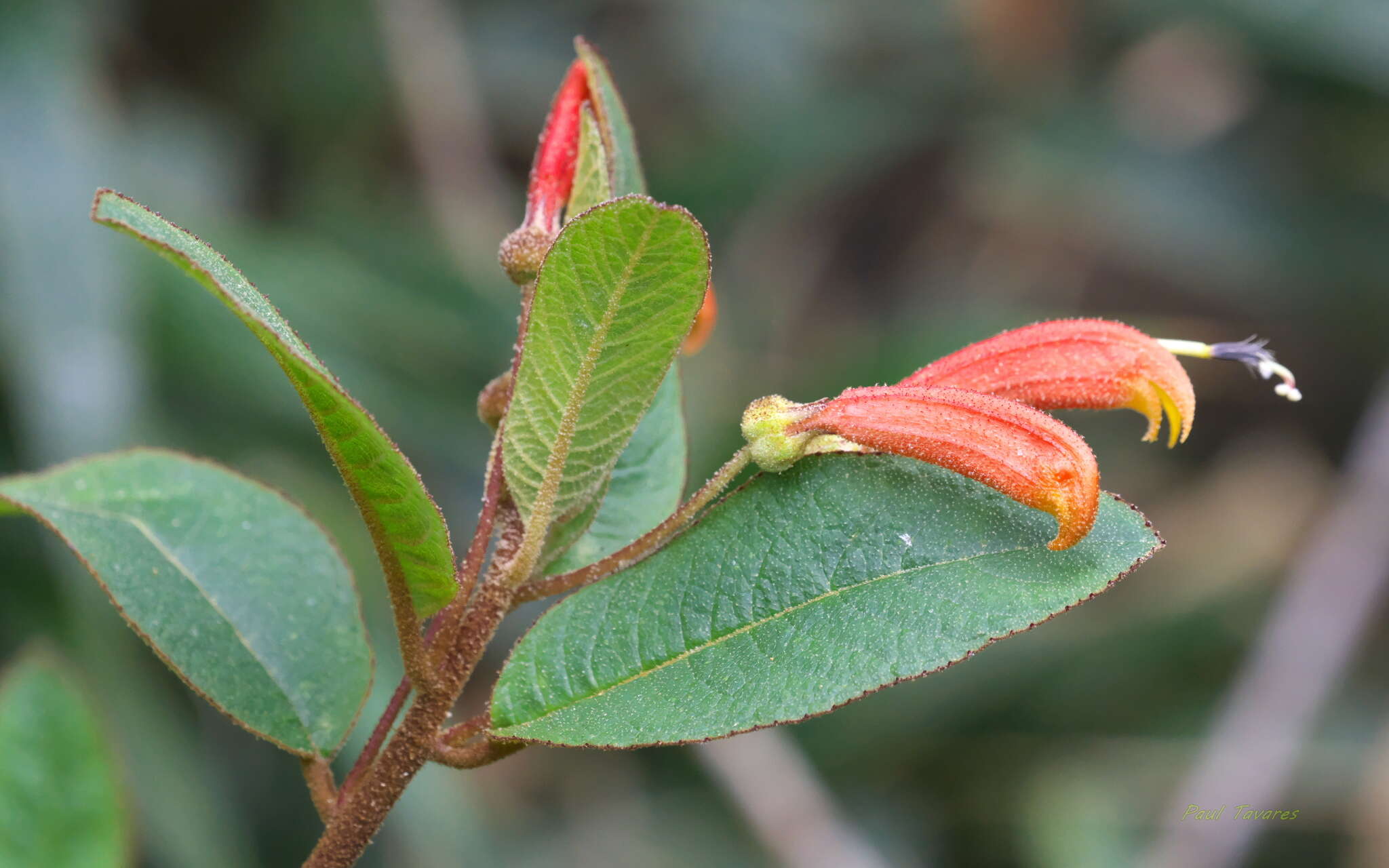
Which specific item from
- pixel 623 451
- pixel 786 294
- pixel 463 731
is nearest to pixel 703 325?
pixel 623 451

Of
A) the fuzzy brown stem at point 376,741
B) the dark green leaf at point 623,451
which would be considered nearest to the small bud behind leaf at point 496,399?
the dark green leaf at point 623,451

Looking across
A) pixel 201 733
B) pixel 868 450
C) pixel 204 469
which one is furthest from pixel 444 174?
pixel 868 450

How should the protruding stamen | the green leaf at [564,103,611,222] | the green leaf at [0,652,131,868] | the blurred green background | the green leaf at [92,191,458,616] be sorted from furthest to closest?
the blurred green background → the green leaf at [0,652,131,868] → the protruding stamen → the green leaf at [564,103,611,222] → the green leaf at [92,191,458,616]

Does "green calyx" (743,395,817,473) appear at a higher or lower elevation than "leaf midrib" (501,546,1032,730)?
higher

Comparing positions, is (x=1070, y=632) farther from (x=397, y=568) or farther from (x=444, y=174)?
(x=397, y=568)

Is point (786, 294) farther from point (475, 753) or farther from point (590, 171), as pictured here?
point (475, 753)

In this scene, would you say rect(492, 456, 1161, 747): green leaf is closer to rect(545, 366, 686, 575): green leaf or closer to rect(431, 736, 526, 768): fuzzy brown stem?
rect(431, 736, 526, 768): fuzzy brown stem

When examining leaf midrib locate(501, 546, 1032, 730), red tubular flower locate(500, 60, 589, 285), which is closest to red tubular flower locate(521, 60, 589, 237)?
red tubular flower locate(500, 60, 589, 285)
